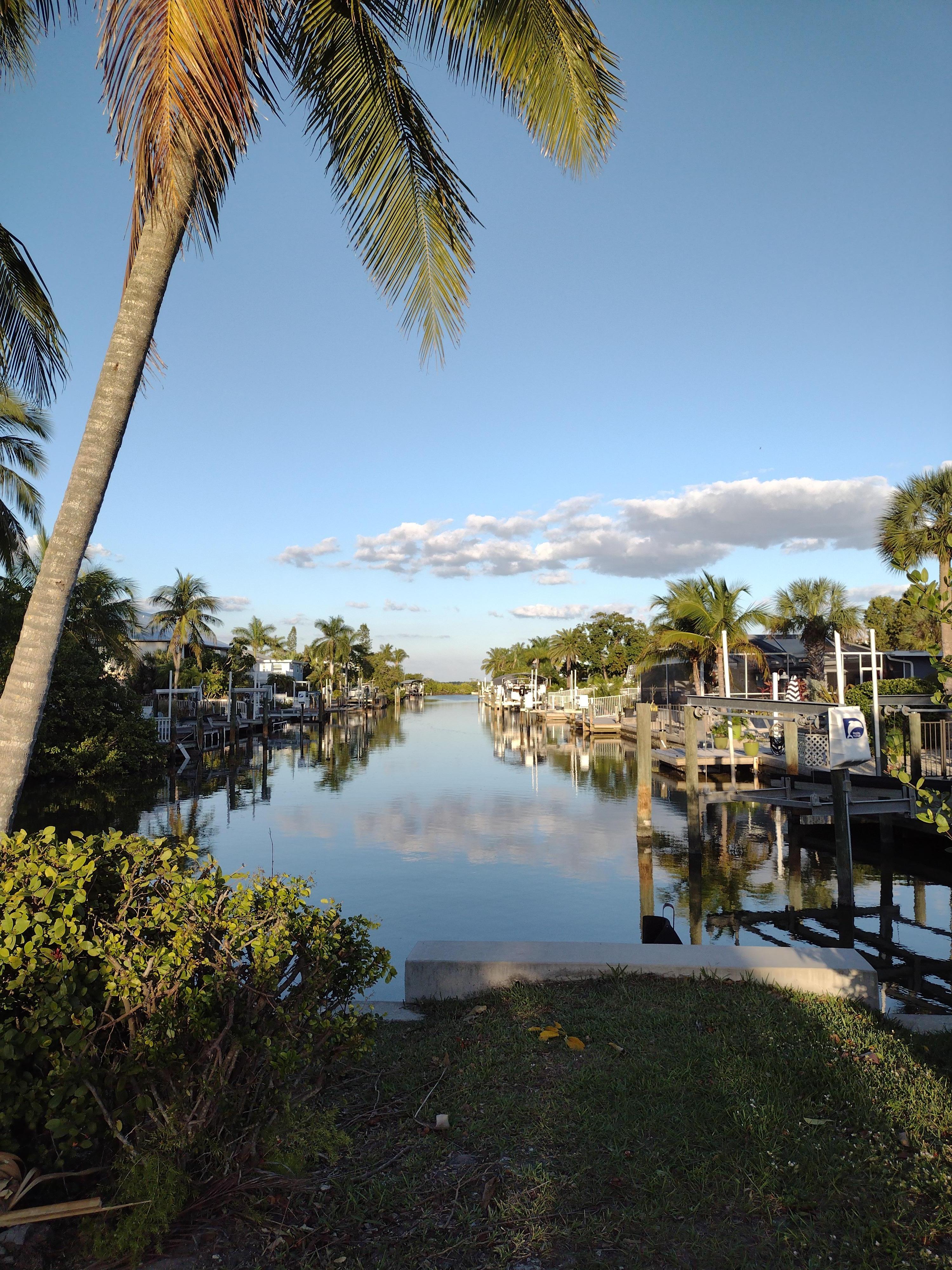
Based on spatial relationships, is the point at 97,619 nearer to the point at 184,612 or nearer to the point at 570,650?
the point at 184,612

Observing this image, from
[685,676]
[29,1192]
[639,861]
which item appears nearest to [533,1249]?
[29,1192]

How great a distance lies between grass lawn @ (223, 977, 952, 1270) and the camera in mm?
2805

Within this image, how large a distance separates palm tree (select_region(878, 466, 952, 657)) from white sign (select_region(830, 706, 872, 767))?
10339 millimetres

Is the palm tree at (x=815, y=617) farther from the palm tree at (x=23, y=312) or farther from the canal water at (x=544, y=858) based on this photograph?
the palm tree at (x=23, y=312)

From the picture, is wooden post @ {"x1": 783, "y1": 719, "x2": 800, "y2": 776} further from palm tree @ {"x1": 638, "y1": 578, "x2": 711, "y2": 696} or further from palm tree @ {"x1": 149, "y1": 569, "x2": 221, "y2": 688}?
palm tree @ {"x1": 149, "y1": 569, "x2": 221, "y2": 688}

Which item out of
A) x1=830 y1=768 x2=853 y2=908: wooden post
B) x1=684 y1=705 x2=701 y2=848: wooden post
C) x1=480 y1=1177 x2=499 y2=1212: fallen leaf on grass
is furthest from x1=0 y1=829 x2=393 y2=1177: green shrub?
x1=684 y1=705 x2=701 y2=848: wooden post

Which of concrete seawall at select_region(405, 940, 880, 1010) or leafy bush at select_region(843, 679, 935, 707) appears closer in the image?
concrete seawall at select_region(405, 940, 880, 1010)

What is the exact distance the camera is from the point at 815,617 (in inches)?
1577

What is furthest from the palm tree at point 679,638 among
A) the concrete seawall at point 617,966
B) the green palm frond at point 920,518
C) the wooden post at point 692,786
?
the concrete seawall at point 617,966

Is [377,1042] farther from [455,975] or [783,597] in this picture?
[783,597]

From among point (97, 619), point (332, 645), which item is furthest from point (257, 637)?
point (97, 619)

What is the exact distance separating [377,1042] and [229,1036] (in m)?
1.92

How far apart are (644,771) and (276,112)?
15.8 meters

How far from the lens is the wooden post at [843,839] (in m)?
12.4
